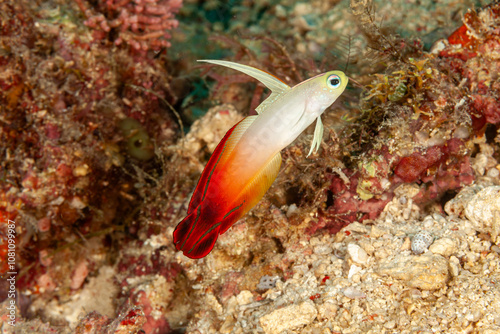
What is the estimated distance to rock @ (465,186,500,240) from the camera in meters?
2.58

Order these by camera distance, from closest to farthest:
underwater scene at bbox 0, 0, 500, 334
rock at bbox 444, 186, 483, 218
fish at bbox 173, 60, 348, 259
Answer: fish at bbox 173, 60, 348, 259, underwater scene at bbox 0, 0, 500, 334, rock at bbox 444, 186, 483, 218

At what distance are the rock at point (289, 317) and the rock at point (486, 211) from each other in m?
1.52

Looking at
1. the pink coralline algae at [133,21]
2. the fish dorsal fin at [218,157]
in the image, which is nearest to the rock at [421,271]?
Answer: the fish dorsal fin at [218,157]

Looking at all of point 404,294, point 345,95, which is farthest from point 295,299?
point 345,95

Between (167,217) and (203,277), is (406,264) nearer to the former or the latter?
(203,277)

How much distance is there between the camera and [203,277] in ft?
11.3

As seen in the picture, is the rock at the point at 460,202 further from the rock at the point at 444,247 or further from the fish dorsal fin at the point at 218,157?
the fish dorsal fin at the point at 218,157

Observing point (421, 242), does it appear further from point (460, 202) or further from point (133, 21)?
point (133, 21)

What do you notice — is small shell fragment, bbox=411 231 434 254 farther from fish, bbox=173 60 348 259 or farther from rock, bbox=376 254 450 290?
fish, bbox=173 60 348 259

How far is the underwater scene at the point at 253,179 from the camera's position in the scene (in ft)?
7.56

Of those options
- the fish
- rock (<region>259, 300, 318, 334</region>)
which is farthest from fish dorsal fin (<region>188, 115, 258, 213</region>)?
rock (<region>259, 300, 318, 334</region>)

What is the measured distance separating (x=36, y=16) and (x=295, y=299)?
4.72m

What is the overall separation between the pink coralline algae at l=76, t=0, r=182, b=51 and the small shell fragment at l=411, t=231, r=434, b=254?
14.0ft

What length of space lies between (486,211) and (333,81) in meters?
1.76
